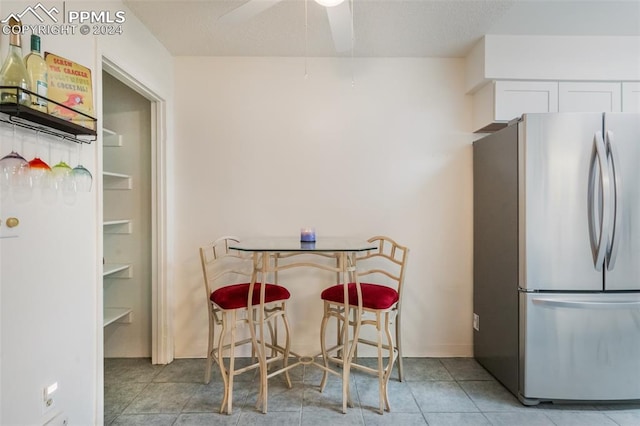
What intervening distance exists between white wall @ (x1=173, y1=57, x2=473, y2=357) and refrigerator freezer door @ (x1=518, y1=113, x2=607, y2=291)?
67cm

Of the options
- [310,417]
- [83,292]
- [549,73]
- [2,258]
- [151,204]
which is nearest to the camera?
[2,258]

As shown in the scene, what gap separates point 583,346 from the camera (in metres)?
1.85

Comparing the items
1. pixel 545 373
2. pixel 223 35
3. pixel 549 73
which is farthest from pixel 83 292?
pixel 549 73

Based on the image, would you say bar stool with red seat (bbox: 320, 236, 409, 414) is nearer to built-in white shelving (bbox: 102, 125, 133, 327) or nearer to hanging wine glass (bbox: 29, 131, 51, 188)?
hanging wine glass (bbox: 29, 131, 51, 188)

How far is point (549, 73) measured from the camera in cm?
226

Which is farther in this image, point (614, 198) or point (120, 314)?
point (120, 314)

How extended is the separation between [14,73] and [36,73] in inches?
3.8

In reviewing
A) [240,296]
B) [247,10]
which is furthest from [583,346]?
[247,10]

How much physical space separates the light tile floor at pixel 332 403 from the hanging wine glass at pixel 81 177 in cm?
136

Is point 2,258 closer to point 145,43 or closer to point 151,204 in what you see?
point 151,204

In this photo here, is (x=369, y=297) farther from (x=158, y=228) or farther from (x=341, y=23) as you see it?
(x=158, y=228)

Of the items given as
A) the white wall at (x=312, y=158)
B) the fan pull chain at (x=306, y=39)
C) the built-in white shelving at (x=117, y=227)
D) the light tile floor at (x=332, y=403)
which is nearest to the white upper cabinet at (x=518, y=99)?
the white wall at (x=312, y=158)

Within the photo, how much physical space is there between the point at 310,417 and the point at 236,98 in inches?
93.1

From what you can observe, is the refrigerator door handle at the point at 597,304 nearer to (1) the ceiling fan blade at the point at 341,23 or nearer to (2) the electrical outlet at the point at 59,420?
(1) the ceiling fan blade at the point at 341,23
